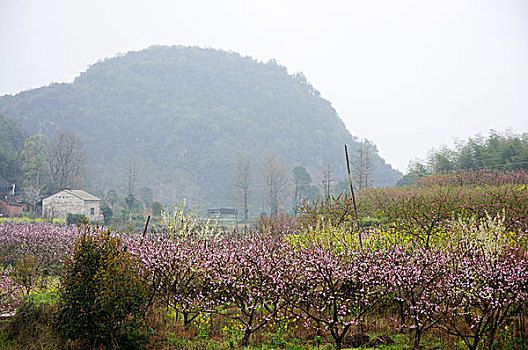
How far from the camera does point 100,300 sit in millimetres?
5074

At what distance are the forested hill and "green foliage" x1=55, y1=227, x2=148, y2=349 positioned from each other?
60.5 meters

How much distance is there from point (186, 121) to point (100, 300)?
9502 cm

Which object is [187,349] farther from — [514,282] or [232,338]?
[514,282]

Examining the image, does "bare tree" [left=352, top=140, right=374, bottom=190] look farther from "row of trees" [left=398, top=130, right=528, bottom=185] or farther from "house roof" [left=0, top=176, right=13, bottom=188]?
"house roof" [left=0, top=176, right=13, bottom=188]

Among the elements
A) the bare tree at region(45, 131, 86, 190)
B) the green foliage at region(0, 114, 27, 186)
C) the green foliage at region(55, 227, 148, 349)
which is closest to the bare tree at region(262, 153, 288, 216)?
the bare tree at region(45, 131, 86, 190)

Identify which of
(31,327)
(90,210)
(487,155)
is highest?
(487,155)

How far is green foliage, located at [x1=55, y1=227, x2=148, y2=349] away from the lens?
5.15 metres

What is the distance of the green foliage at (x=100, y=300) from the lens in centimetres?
515

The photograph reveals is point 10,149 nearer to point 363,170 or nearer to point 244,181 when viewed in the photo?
point 244,181

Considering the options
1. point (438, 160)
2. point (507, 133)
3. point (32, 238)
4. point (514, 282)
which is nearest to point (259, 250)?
point (514, 282)

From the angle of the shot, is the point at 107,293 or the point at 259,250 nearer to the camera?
the point at 107,293

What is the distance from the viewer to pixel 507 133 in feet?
94.7

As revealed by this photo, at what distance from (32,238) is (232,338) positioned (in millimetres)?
9524

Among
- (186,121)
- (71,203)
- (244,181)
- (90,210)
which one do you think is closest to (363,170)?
(244,181)
